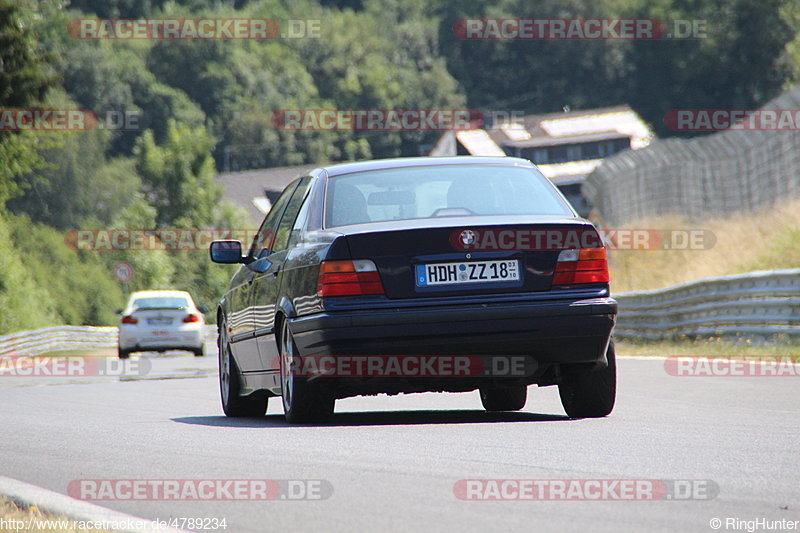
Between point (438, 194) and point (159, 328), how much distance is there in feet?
69.6

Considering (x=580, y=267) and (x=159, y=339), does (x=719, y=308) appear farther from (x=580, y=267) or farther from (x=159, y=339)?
(x=159, y=339)

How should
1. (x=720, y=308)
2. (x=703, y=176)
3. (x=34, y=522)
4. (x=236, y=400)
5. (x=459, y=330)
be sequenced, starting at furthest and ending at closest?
1. (x=703, y=176)
2. (x=720, y=308)
3. (x=236, y=400)
4. (x=459, y=330)
5. (x=34, y=522)

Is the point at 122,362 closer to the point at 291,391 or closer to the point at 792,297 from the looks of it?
the point at 792,297

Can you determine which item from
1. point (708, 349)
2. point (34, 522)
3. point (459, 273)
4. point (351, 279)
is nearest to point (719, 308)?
point (708, 349)

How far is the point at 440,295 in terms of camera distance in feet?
29.3

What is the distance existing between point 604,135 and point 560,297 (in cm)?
10507

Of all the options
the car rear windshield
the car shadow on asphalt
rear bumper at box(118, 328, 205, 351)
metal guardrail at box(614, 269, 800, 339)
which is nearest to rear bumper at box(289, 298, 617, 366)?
the car rear windshield

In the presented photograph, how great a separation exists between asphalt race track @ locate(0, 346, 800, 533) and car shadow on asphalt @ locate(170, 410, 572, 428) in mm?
20

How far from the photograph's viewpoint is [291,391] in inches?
377

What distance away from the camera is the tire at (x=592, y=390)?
9625 mm

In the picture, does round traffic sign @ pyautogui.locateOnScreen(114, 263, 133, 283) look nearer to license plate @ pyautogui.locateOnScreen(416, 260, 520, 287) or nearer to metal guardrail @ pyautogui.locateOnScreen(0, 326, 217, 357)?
metal guardrail @ pyautogui.locateOnScreen(0, 326, 217, 357)

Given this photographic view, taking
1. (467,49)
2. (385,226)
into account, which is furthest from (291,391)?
(467,49)

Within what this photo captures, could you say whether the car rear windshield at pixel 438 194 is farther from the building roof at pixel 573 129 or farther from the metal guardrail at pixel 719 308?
the building roof at pixel 573 129

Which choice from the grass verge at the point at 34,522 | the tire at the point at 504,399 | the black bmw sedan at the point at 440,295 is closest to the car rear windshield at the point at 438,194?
the black bmw sedan at the point at 440,295
